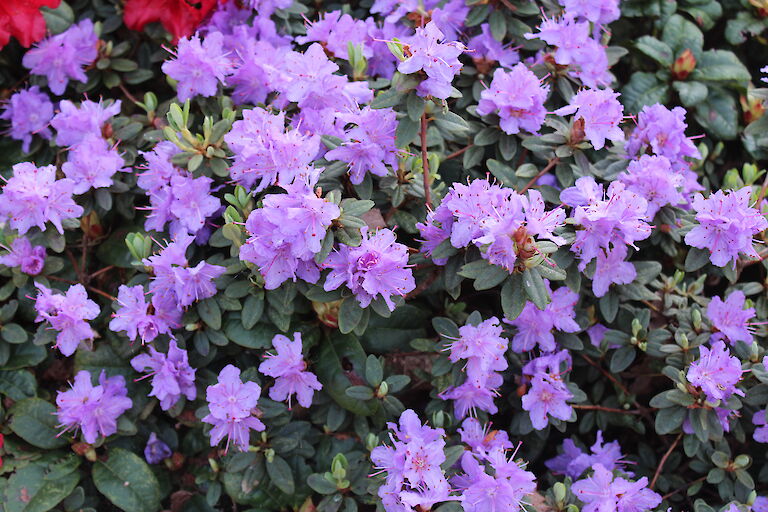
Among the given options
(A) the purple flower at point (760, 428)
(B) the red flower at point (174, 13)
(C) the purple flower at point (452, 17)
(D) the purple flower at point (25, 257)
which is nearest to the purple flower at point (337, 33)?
(C) the purple flower at point (452, 17)

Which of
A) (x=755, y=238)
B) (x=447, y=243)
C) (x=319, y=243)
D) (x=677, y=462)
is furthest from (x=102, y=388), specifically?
(x=755, y=238)

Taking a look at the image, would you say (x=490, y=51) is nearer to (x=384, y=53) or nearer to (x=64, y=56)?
(x=384, y=53)

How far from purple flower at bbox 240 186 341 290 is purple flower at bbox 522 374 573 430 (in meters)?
0.67

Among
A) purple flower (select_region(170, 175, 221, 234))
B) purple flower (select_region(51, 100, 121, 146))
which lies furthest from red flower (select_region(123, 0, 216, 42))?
purple flower (select_region(170, 175, 221, 234))

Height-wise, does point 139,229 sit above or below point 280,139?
below

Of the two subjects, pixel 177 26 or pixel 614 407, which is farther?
pixel 177 26

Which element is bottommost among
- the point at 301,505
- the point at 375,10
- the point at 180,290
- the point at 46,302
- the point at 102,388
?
the point at 301,505

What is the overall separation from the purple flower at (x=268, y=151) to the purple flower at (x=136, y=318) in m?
0.37

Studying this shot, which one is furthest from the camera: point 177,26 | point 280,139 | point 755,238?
point 177,26

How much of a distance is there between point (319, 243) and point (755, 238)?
121cm

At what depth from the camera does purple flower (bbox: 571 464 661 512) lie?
69.0 inches

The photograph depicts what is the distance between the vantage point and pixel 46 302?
1.86m

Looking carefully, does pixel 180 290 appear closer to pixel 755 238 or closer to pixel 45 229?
pixel 45 229

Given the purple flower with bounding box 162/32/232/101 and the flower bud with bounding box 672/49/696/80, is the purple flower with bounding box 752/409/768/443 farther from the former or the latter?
the purple flower with bounding box 162/32/232/101
